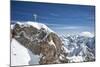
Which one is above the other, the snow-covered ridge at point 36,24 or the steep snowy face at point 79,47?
the snow-covered ridge at point 36,24

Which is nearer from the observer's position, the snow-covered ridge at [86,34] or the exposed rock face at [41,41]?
the exposed rock face at [41,41]

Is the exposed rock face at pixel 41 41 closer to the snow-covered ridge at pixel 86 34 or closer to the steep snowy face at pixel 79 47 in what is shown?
the steep snowy face at pixel 79 47

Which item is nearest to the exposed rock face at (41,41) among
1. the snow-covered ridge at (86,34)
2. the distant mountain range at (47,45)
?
the distant mountain range at (47,45)

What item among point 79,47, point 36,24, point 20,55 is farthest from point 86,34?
point 20,55

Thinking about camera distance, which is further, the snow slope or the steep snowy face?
the steep snowy face

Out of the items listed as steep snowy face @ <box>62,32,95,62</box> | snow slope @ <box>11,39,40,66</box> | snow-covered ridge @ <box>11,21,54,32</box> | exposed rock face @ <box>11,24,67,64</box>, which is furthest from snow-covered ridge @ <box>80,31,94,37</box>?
snow slope @ <box>11,39,40,66</box>

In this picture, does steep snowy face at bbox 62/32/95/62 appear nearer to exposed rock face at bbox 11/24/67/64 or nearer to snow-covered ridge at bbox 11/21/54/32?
exposed rock face at bbox 11/24/67/64

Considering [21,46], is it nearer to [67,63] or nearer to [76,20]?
[67,63]
